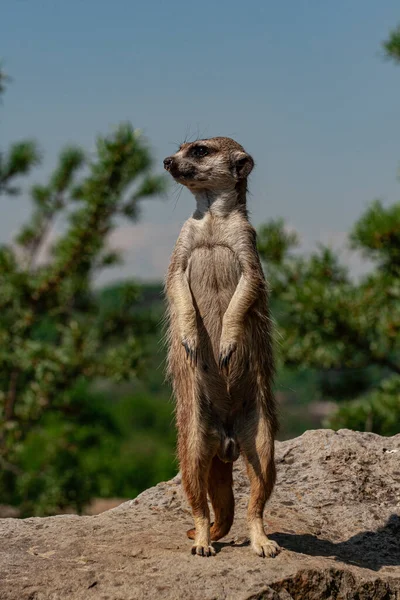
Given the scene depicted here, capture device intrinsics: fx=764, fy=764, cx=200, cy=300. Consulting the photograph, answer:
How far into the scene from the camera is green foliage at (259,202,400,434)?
30.0ft

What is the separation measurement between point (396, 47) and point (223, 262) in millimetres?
6593

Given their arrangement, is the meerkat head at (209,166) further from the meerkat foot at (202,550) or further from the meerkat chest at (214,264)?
the meerkat foot at (202,550)

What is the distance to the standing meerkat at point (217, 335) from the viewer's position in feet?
15.8

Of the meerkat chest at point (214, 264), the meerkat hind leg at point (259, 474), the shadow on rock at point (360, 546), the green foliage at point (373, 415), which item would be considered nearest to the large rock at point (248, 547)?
the shadow on rock at point (360, 546)

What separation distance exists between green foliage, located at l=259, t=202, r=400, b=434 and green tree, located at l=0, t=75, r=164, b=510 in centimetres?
241

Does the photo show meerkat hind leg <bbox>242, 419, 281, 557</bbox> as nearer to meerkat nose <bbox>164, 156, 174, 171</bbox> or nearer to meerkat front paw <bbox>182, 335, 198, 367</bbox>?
meerkat front paw <bbox>182, 335, 198, 367</bbox>

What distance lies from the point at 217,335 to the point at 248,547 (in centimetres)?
138

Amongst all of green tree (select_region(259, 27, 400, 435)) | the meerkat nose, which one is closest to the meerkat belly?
the meerkat nose

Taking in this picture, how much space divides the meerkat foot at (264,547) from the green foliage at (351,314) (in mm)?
4594

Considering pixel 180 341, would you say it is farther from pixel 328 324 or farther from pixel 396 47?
pixel 396 47

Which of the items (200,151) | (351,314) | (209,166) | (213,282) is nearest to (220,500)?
(213,282)

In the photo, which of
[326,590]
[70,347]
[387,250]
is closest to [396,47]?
[387,250]

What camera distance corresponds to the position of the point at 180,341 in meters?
4.93

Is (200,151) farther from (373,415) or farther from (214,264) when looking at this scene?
(373,415)
